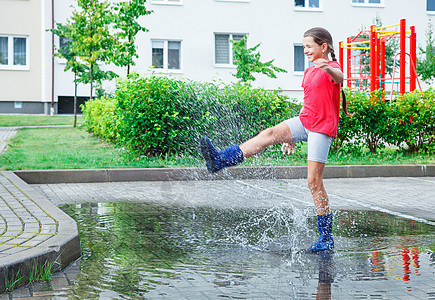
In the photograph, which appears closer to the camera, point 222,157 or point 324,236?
point 324,236

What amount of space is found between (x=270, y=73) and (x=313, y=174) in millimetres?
16184

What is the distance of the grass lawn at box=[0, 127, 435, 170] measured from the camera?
11391mm

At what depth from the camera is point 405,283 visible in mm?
4488

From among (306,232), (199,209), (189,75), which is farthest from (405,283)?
(189,75)

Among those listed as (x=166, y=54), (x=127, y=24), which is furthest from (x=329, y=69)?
(x=166, y=54)

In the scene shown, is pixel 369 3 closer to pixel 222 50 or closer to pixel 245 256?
pixel 222 50

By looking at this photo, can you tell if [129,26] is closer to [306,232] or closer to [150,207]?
[150,207]

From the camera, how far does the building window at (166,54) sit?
32344 mm

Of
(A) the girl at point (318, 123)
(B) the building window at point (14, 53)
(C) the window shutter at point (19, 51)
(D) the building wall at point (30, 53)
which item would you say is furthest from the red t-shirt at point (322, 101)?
(C) the window shutter at point (19, 51)

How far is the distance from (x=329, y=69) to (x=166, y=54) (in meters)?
27.8

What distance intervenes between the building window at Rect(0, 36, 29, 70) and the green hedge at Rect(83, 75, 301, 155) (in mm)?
21125

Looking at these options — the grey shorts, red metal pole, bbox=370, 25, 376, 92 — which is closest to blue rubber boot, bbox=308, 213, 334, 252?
the grey shorts

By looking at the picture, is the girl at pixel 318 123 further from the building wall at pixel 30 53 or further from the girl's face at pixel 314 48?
the building wall at pixel 30 53

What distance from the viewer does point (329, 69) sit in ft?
16.9
